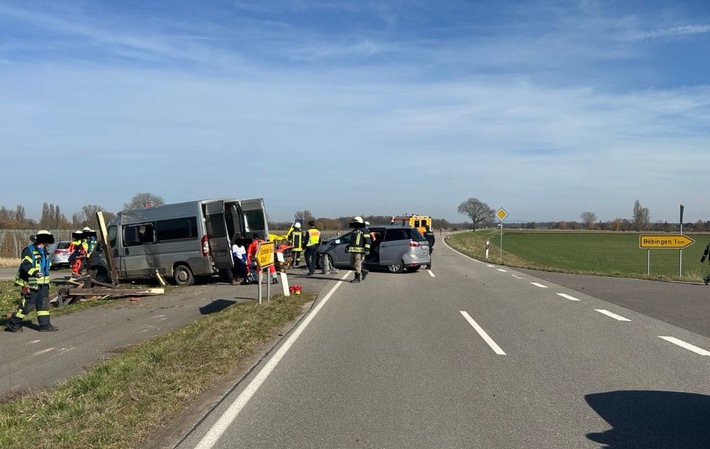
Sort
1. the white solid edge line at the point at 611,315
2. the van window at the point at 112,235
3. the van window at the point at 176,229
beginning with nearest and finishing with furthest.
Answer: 1. the white solid edge line at the point at 611,315
2. the van window at the point at 176,229
3. the van window at the point at 112,235

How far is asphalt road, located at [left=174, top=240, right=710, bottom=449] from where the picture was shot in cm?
478

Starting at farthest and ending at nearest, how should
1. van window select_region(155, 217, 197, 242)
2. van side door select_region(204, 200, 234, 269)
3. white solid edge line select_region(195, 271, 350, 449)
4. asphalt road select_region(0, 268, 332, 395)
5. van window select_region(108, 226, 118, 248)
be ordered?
van window select_region(108, 226, 118, 248) → van side door select_region(204, 200, 234, 269) → van window select_region(155, 217, 197, 242) → asphalt road select_region(0, 268, 332, 395) → white solid edge line select_region(195, 271, 350, 449)

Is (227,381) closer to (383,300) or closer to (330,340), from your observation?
(330,340)

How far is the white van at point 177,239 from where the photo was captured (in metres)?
17.3

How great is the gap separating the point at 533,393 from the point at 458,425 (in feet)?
4.40

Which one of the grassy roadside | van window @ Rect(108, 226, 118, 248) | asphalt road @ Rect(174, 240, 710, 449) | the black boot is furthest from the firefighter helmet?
van window @ Rect(108, 226, 118, 248)

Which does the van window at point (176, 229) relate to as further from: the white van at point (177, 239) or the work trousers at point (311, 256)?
the work trousers at point (311, 256)

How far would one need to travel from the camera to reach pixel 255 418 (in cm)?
520

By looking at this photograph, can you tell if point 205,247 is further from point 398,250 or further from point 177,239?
point 398,250

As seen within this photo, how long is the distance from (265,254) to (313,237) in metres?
7.26

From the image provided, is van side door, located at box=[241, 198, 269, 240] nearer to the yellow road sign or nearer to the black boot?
the black boot

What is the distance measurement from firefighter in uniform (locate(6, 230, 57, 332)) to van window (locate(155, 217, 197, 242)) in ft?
21.6

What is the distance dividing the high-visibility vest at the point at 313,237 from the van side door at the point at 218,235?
341 centimetres

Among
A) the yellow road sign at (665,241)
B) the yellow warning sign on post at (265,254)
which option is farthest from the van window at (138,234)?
the yellow road sign at (665,241)
